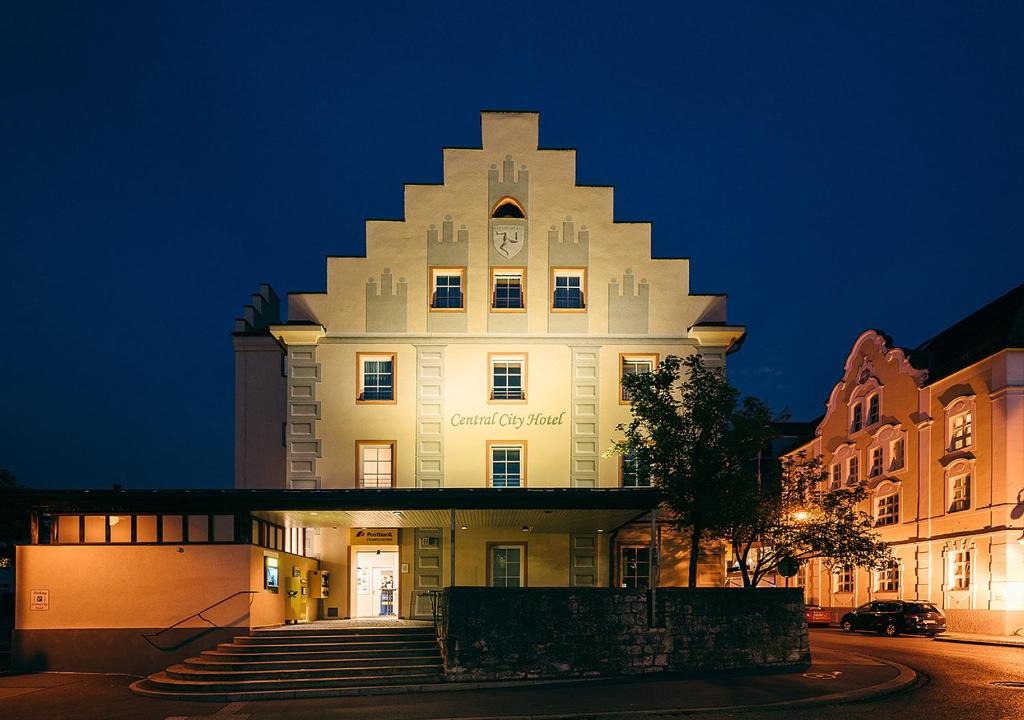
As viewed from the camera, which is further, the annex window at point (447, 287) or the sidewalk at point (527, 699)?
the annex window at point (447, 287)

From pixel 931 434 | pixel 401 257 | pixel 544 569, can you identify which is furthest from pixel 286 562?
pixel 931 434

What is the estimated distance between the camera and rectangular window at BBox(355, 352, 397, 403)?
94.2 ft

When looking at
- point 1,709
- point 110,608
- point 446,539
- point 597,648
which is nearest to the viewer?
point 1,709

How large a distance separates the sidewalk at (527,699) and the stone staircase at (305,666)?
54cm

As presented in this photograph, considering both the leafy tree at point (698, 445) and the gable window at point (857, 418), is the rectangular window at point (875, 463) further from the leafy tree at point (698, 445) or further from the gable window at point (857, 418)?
the leafy tree at point (698, 445)

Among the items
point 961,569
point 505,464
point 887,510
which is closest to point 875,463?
point 887,510

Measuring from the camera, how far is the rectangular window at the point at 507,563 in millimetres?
28094

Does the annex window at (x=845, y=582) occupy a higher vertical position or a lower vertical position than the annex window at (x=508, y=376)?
lower

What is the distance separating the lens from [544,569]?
2806 centimetres

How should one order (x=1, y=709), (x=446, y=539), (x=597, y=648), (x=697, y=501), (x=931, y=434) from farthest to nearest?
(x=931, y=434), (x=446, y=539), (x=697, y=501), (x=597, y=648), (x=1, y=709)

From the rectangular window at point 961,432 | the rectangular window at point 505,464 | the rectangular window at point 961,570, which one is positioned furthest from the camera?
the rectangular window at point 961,432

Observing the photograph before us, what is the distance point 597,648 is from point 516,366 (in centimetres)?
1096

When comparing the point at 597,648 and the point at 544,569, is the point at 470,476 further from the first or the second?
the point at 597,648

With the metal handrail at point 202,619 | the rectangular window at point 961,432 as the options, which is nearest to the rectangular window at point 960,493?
the rectangular window at point 961,432
